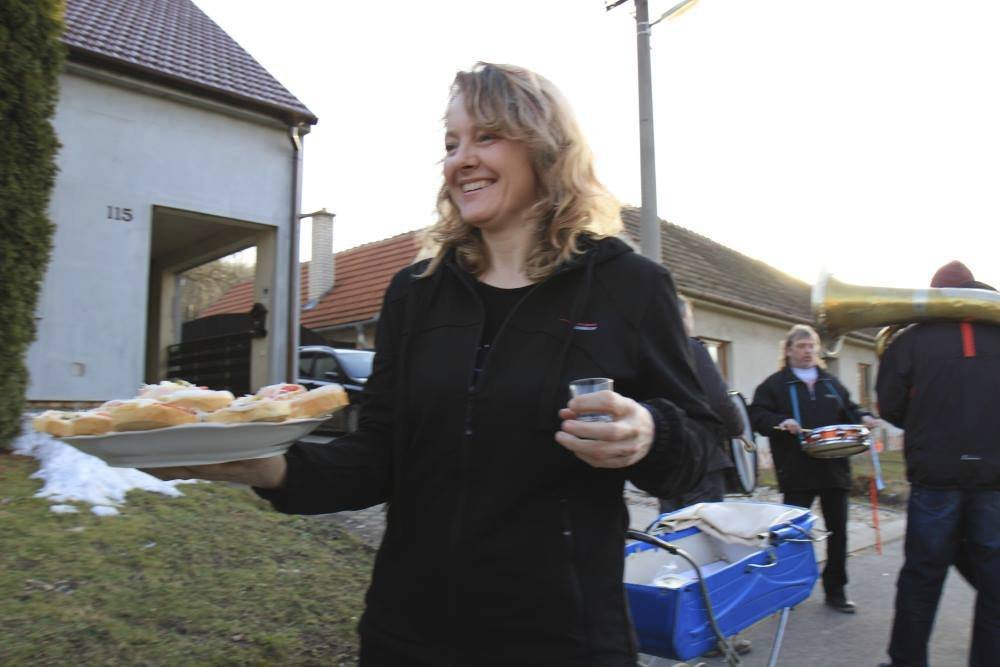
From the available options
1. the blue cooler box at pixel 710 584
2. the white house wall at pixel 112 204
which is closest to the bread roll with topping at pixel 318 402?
the blue cooler box at pixel 710 584

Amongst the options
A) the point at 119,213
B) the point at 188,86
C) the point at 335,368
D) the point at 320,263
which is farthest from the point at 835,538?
the point at 320,263

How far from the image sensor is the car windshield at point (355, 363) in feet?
40.1

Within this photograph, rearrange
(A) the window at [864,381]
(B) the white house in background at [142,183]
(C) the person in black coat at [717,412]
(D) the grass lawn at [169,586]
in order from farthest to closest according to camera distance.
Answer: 1. (A) the window at [864,381]
2. (B) the white house in background at [142,183]
3. (C) the person in black coat at [717,412]
4. (D) the grass lawn at [169,586]

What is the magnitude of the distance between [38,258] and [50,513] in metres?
2.68

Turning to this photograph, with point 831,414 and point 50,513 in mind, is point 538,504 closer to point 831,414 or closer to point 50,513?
point 50,513

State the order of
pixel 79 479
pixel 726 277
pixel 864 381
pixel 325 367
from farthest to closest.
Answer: pixel 864 381 → pixel 726 277 → pixel 325 367 → pixel 79 479

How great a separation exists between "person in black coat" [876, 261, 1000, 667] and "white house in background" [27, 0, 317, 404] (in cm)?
763

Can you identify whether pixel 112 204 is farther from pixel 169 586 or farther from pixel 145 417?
pixel 145 417

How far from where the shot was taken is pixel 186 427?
1.40 meters

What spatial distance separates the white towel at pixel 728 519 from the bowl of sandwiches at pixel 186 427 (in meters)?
2.70

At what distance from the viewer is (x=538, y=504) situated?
148 centimetres

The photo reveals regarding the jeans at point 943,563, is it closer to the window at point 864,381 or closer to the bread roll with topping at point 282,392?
the bread roll with topping at point 282,392

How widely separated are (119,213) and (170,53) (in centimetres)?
249

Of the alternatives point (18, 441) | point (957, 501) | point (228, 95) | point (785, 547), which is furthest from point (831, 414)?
point (228, 95)
